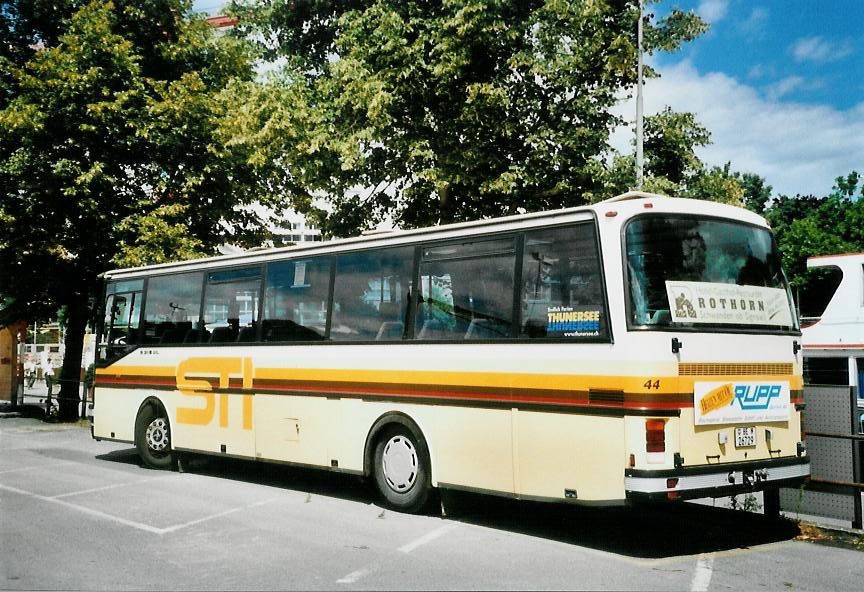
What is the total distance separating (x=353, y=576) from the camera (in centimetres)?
643

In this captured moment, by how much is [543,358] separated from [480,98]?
9607 mm

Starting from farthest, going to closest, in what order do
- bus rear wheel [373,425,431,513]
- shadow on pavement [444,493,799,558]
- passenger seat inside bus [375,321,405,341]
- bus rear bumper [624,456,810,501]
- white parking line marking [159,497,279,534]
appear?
passenger seat inside bus [375,321,405,341] → bus rear wheel [373,425,431,513] → white parking line marking [159,497,279,534] → shadow on pavement [444,493,799,558] → bus rear bumper [624,456,810,501]

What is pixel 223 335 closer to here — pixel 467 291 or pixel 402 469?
pixel 402 469

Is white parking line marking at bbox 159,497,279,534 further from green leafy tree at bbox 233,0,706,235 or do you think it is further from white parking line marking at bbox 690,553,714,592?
green leafy tree at bbox 233,0,706,235

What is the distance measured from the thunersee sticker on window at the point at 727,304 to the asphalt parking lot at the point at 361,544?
209 centimetres

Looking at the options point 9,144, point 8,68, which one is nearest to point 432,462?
point 9,144

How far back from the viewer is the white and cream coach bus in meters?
7.22

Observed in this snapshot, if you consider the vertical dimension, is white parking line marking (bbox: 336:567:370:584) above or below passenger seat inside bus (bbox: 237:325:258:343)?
below

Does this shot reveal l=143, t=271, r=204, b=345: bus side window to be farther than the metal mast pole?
No

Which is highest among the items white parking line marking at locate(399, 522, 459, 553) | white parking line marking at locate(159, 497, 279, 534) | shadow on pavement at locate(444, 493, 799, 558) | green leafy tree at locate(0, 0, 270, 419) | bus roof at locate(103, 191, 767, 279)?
green leafy tree at locate(0, 0, 270, 419)

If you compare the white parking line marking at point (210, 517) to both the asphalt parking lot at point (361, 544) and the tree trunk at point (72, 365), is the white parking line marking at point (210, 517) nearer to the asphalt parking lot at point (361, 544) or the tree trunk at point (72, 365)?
the asphalt parking lot at point (361, 544)

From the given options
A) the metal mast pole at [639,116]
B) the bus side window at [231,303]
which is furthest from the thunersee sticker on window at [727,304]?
the metal mast pole at [639,116]

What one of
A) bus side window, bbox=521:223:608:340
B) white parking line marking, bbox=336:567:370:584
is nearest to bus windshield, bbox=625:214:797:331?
bus side window, bbox=521:223:608:340

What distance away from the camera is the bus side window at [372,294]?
9492mm
